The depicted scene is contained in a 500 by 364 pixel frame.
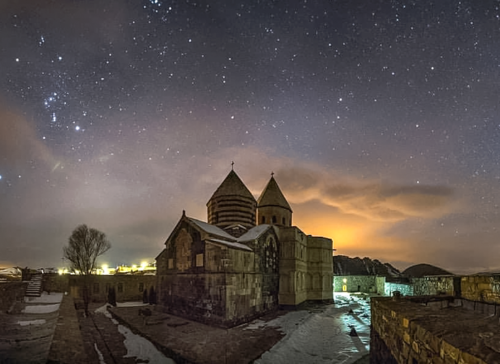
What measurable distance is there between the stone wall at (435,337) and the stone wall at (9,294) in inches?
766

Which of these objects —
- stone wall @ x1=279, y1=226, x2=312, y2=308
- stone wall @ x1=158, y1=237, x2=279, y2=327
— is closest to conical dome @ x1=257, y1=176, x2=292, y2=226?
stone wall @ x1=279, y1=226, x2=312, y2=308

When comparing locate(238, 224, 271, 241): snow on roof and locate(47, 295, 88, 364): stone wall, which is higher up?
locate(238, 224, 271, 241): snow on roof

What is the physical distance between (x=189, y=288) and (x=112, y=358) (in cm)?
843

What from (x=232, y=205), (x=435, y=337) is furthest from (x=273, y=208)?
(x=435, y=337)

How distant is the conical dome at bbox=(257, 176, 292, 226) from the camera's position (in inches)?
1366

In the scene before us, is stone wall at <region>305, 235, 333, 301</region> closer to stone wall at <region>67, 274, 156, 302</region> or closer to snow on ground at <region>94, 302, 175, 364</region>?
stone wall at <region>67, 274, 156, 302</region>

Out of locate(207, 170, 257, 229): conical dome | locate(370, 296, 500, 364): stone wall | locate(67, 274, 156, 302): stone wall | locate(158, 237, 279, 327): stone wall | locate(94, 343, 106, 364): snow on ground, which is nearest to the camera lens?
locate(370, 296, 500, 364): stone wall

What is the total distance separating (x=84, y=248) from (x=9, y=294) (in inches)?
717

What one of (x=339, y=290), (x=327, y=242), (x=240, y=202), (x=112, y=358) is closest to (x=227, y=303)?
(x=112, y=358)

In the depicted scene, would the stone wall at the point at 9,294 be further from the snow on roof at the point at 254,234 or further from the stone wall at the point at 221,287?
the snow on roof at the point at 254,234

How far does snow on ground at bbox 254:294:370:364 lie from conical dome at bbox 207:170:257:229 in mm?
9966

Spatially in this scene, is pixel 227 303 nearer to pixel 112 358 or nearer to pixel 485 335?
pixel 112 358

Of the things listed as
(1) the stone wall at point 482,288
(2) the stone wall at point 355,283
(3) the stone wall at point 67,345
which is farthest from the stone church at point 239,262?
(2) the stone wall at point 355,283

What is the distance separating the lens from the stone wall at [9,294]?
1748cm
